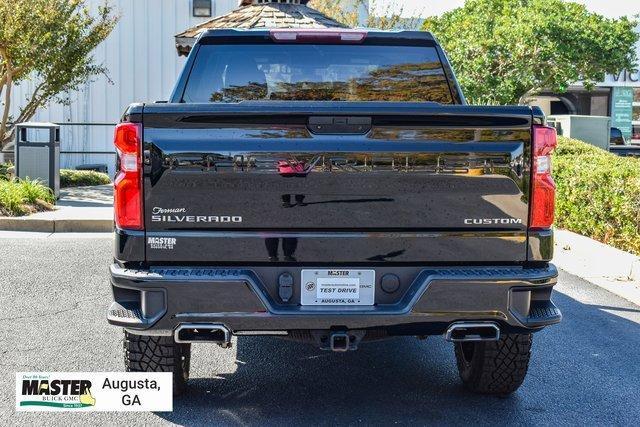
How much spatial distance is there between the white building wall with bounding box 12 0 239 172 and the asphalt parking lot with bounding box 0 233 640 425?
16.6 meters

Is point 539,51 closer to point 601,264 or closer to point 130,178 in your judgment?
point 601,264

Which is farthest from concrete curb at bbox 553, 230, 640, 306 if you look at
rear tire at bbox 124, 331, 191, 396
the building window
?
the building window

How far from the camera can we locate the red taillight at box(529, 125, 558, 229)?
4.05 metres

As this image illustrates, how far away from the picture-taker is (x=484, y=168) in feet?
13.1

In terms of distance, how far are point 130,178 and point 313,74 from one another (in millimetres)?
1770

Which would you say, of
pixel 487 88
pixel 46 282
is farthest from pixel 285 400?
pixel 487 88

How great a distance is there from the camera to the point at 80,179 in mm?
17750

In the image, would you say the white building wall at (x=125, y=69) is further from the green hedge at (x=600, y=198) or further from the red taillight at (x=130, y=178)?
the red taillight at (x=130, y=178)

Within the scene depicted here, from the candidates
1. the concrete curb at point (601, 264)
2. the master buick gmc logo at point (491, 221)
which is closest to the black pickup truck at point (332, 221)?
the master buick gmc logo at point (491, 221)

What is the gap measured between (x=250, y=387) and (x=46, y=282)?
3.73 meters

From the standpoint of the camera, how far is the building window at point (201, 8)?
914 inches

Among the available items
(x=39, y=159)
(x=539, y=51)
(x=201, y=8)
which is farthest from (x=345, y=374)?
(x=201, y=8)

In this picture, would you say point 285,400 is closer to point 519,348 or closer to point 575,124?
point 519,348

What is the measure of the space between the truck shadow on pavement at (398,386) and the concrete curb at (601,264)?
5.95 ft
